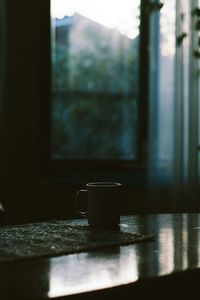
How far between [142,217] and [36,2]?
5.92ft

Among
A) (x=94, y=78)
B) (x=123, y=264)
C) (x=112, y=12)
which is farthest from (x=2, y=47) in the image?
(x=123, y=264)

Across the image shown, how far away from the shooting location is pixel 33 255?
0.87 meters

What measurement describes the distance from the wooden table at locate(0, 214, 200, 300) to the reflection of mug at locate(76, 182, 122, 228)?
A: 5.7 inches

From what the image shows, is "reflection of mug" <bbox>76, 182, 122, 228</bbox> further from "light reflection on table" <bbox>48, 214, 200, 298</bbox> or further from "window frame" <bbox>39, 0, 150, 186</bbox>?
"window frame" <bbox>39, 0, 150, 186</bbox>

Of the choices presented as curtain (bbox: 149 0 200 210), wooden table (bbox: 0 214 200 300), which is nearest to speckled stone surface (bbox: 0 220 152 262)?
wooden table (bbox: 0 214 200 300)

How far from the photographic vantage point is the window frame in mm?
2861

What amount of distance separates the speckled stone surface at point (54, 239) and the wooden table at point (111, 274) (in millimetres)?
23

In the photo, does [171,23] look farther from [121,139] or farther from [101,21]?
[121,139]

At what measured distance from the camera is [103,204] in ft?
3.66

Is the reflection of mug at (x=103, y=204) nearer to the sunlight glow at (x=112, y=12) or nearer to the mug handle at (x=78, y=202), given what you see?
the mug handle at (x=78, y=202)

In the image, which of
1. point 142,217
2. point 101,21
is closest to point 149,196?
point 101,21

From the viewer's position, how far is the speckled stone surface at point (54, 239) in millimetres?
894

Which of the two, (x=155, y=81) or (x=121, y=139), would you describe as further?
(x=121, y=139)

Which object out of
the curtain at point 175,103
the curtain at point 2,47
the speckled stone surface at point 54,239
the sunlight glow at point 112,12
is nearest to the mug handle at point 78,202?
the speckled stone surface at point 54,239
